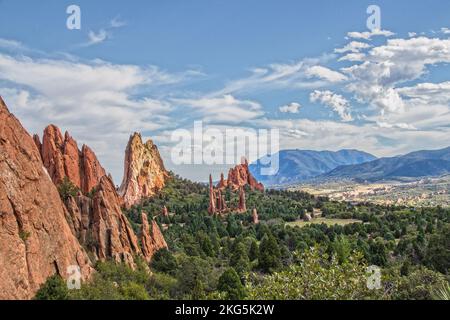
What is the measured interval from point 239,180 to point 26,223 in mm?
148372

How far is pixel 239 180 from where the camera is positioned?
179 meters

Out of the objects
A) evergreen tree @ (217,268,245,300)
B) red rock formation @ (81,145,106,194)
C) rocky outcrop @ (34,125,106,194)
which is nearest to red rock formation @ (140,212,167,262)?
evergreen tree @ (217,268,245,300)

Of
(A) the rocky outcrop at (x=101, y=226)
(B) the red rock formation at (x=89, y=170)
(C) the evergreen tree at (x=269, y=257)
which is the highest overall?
(B) the red rock formation at (x=89, y=170)

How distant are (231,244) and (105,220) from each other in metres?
35.7

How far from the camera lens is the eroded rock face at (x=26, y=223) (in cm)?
2903

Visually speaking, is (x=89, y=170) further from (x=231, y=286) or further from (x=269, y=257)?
(x=231, y=286)

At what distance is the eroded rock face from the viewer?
29.0 meters

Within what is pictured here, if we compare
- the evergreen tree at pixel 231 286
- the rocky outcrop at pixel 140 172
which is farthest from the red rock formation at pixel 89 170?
the evergreen tree at pixel 231 286

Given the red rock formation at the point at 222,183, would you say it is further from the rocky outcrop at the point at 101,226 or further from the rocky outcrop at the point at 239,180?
the rocky outcrop at the point at 101,226

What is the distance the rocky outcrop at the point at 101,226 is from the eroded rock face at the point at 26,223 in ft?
29.6

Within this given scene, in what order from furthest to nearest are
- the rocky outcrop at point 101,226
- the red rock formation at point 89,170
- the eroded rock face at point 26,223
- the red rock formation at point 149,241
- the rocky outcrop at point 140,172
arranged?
the rocky outcrop at point 140,172 < the red rock formation at point 89,170 < the red rock formation at point 149,241 < the rocky outcrop at point 101,226 < the eroded rock face at point 26,223

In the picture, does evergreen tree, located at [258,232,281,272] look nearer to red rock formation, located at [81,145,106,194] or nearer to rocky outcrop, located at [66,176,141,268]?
rocky outcrop, located at [66,176,141,268]

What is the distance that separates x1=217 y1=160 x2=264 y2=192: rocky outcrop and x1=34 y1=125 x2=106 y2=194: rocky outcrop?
91322mm

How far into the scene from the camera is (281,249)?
70.8 metres
